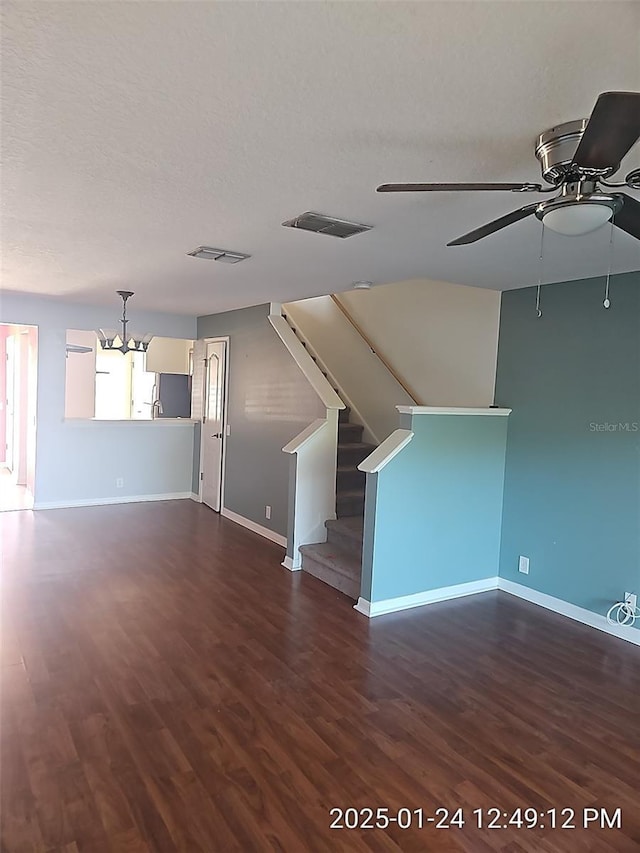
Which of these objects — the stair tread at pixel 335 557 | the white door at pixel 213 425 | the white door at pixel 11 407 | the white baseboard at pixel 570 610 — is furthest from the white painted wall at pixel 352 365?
the white door at pixel 11 407

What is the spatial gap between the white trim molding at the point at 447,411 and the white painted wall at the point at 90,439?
4063mm

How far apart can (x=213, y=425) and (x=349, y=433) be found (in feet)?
6.33

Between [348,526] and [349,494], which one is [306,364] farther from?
A: [348,526]

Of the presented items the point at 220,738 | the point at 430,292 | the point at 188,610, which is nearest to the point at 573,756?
the point at 220,738

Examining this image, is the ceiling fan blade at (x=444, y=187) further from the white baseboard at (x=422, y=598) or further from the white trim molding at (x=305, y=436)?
the white trim molding at (x=305, y=436)

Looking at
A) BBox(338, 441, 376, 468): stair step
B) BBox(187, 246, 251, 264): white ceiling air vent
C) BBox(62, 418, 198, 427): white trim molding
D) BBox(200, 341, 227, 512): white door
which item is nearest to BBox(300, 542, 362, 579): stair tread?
BBox(338, 441, 376, 468): stair step

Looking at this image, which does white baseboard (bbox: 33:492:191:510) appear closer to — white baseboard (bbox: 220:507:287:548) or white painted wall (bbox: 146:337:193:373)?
white baseboard (bbox: 220:507:287:548)

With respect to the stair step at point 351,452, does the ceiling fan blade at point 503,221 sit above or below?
above

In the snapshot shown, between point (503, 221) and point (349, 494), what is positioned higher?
point (503, 221)

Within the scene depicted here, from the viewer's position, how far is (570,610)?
4004mm

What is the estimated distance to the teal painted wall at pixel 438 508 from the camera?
12.9 ft

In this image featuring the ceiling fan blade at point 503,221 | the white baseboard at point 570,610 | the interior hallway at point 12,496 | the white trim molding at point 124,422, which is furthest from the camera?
the white trim molding at point 124,422

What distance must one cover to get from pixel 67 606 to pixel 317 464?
86.5 inches

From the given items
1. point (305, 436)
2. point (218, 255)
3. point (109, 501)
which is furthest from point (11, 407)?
point (218, 255)
